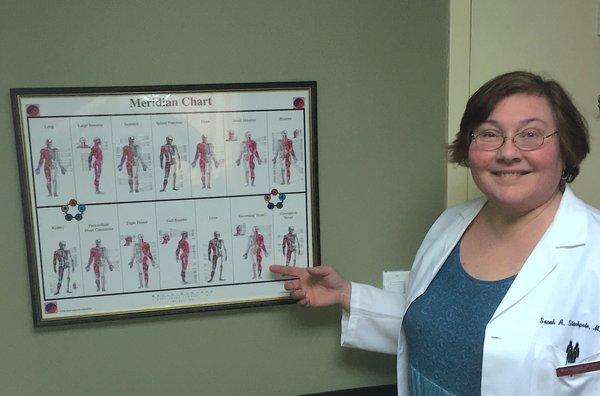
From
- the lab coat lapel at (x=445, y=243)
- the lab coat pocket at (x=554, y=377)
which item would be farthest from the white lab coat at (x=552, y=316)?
the lab coat lapel at (x=445, y=243)

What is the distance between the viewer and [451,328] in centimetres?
112

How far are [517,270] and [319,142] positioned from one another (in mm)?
611

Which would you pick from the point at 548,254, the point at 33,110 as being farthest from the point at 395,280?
the point at 33,110

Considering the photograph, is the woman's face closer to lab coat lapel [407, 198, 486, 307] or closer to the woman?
the woman

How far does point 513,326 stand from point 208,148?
85 cm

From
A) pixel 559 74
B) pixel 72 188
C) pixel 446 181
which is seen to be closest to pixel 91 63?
pixel 72 188

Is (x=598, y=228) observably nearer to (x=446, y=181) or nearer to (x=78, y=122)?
(x=446, y=181)

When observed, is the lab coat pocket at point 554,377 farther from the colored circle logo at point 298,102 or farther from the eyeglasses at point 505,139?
the colored circle logo at point 298,102

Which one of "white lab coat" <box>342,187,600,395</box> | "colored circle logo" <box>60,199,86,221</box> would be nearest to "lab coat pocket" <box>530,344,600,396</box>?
"white lab coat" <box>342,187,600,395</box>

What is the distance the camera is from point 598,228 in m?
1.06

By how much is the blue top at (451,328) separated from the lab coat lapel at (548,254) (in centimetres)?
3

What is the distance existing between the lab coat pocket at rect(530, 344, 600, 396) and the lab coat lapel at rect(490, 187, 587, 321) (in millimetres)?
108

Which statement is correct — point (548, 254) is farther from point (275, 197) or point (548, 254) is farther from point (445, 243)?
point (275, 197)

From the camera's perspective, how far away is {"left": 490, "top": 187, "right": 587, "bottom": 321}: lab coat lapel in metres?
1.04
